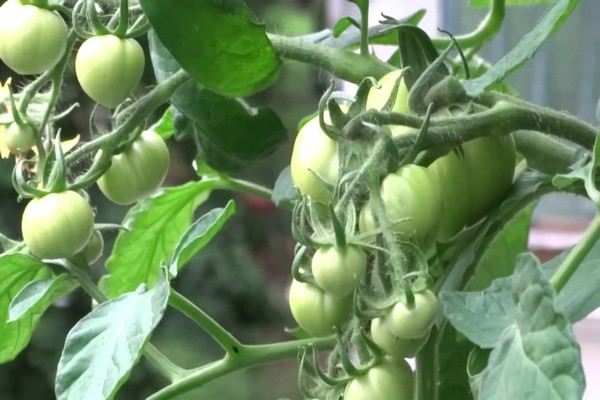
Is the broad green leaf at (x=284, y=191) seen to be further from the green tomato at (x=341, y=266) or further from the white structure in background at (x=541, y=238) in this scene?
the white structure in background at (x=541, y=238)

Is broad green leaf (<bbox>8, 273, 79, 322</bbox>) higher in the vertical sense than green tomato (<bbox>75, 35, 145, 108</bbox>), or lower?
lower

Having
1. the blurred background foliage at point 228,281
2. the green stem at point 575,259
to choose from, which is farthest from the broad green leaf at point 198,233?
the blurred background foliage at point 228,281

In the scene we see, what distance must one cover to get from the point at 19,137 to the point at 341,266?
0.45 ft

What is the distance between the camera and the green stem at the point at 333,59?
1.00ft

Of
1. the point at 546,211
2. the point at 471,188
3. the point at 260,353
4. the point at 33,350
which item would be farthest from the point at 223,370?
the point at 33,350

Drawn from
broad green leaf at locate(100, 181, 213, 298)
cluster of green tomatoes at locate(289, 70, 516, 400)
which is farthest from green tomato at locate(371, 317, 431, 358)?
broad green leaf at locate(100, 181, 213, 298)

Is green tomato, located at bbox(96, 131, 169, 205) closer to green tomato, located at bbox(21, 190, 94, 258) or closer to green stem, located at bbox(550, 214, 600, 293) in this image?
green tomato, located at bbox(21, 190, 94, 258)

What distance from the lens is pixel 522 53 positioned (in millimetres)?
261

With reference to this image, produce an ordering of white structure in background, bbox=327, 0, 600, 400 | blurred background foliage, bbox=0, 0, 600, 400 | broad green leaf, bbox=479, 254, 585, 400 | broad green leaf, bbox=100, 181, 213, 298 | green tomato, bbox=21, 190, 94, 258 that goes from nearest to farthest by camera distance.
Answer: broad green leaf, bbox=479, 254, 585, 400 < green tomato, bbox=21, 190, 94, 258 < broad green leaf, bbox=100, 181, 213, 298 < white structure in background, bbox=327, 0, 600, 400 < blurred background foliage, bbox=0, 0, 600, 400

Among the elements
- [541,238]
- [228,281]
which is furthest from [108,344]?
[228,281]

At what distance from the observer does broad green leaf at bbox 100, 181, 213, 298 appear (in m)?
0.42

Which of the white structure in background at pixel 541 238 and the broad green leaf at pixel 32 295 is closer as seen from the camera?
the broad green leaf at pixel 32 295

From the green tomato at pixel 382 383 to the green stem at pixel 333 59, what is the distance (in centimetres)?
11

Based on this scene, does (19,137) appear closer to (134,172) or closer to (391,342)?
(134,172)
